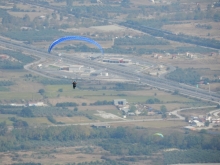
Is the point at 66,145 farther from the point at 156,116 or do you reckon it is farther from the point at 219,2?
the point at 219,2

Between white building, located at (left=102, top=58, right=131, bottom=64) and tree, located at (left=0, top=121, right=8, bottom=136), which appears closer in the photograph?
tree, located at (left=0, top=121, right=8, bottom=136)

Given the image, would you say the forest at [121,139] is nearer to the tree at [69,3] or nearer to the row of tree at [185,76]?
the row of tree at [185,76]

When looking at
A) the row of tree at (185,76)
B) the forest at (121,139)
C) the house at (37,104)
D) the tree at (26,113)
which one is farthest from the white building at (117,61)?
the forest at (121,139)

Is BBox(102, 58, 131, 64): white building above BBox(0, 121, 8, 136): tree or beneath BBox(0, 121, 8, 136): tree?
beneath

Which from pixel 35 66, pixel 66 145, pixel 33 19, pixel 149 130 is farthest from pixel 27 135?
pixel 33 19

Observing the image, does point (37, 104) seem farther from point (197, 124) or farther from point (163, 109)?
point (197, 124)

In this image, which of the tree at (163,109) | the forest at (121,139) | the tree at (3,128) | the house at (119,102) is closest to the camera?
the forest at (121,139)

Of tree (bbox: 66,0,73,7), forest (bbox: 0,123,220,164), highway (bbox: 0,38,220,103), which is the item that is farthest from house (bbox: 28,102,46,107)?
tree (bbox: 66,0,73,7)

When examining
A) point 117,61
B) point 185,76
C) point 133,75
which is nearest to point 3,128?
point 133,75

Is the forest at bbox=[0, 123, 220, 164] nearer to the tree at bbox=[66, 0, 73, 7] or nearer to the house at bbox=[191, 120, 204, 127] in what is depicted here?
the house at bbox=[191, 120, 204, 127]
